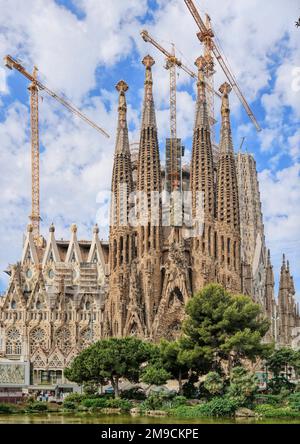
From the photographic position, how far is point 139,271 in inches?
2963

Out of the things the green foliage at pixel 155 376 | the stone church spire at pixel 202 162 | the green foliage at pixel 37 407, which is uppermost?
the stone church spire at pixel 202 162

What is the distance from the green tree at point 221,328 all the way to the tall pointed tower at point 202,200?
22.3 metres

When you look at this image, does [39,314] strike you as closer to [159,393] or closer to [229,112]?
[229,112]

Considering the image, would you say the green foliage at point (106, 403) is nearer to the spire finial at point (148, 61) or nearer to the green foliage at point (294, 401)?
the green foliage at point (294, 401)

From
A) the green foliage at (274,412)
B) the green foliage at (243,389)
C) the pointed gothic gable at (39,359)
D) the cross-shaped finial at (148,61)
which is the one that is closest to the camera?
the green foliage at (274,412)

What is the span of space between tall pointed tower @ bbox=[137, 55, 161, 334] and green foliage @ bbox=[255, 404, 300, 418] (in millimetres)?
31453

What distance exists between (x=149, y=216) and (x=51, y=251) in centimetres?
1768

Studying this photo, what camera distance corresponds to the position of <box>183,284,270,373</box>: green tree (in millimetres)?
48469

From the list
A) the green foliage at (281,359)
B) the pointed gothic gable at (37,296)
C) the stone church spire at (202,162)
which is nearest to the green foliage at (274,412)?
the green foliage at (281,359)

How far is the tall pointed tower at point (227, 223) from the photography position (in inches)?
2948

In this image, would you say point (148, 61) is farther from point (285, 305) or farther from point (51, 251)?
point (285, 305)
